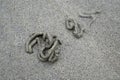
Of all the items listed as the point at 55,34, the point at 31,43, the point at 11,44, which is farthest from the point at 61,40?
the point at 11,44

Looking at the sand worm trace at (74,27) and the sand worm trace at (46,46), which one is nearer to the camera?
the sand worm trace at (46,46)

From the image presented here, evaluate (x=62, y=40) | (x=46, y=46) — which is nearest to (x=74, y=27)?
(x=62, y=40)

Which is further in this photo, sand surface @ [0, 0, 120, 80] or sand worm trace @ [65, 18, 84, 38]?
sand worm trace @ [65, 18, 84, 38]

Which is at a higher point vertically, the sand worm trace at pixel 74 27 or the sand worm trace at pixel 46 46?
the sand worm trace at pixel 74 27

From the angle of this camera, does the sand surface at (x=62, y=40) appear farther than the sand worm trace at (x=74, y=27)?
No

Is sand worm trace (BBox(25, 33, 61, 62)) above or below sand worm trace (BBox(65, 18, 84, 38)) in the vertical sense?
below
